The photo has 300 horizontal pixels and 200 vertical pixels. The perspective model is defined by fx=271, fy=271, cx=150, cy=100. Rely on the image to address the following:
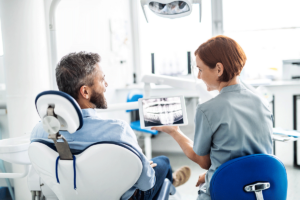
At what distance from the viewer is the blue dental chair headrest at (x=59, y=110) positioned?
86 centimetres

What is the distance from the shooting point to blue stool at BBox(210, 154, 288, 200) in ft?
3.26

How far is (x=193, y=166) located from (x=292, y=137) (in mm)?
1783

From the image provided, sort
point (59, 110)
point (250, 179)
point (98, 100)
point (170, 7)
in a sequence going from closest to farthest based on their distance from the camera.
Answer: point (59, 110) → point (250, 179) → point (98, 100) → point (170, 7)

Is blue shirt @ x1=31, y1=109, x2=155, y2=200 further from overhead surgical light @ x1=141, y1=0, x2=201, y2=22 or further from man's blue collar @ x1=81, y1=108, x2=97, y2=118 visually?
overhead surgical light @ x1=141, y1=0, x2=201, y2=22

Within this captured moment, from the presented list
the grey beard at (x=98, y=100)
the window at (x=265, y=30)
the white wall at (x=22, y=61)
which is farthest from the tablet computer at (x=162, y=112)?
the window at (x=265, y=30)

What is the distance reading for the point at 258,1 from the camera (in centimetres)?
325

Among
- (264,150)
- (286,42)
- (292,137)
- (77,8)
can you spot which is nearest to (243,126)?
(264,150)

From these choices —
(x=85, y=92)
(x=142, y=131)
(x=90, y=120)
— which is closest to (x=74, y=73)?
(x=85, y=92)

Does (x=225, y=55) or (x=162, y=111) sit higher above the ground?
(x=225, y=55)

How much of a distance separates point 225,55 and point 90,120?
61 cm

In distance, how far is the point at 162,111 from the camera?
1423 millimetres

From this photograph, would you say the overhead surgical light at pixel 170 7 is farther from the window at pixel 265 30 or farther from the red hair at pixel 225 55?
the window at pixel 265 30

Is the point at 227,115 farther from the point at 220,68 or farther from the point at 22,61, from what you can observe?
the point at 22,61

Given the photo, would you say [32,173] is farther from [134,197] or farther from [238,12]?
[238,12]
